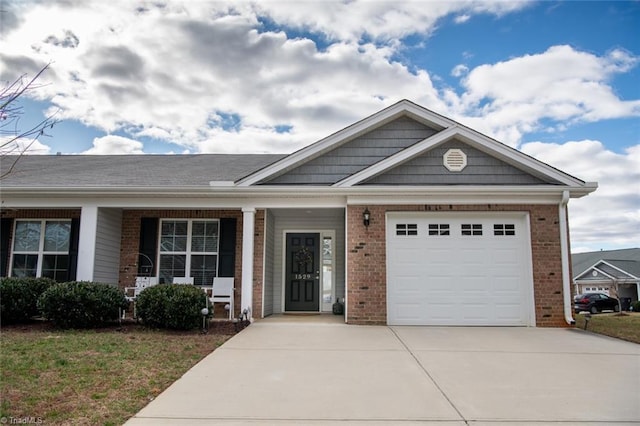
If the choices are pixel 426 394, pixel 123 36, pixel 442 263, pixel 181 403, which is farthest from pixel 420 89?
pixel 181 403

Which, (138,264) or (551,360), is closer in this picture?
(551,360)

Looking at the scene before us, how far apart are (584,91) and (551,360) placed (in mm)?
8018

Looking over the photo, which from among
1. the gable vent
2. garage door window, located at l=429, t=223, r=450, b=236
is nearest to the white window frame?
garage door window, located at l=429, t=223, r=450, b=236

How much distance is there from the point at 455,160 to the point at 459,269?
94.4 inches

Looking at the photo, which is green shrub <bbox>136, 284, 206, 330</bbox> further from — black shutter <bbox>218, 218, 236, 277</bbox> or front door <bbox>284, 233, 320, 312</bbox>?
front door <bbox>284, 233, 320, 312</bbox>

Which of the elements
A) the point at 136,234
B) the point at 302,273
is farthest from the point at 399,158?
the point at 136,234

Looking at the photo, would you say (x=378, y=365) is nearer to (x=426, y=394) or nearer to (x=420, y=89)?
(x=426, y=394)

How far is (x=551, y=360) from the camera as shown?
6566mm

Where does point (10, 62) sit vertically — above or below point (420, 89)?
below

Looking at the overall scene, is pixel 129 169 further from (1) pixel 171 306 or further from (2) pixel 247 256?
(1) pixel 171 306

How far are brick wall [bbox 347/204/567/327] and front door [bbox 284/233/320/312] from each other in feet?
8.66

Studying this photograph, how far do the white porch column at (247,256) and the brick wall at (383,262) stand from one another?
213cm

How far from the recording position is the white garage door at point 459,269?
1005 cm

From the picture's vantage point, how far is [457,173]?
34.3 feet
